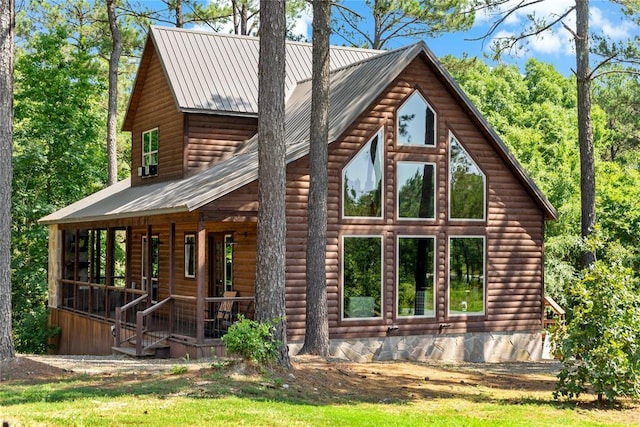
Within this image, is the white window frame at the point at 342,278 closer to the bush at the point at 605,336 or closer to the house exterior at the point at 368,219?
the house exterior at the point at 368,219

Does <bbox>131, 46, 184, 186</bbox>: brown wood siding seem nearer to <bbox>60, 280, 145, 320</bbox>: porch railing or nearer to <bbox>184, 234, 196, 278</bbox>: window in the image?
<bbox>184, 234, 196, 278</bbox>: window

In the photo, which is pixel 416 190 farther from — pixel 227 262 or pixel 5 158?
pixel 5 158

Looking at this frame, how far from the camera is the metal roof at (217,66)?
20844mm

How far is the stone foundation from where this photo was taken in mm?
17094

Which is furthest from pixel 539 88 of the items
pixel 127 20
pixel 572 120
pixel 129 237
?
pixel 129 237

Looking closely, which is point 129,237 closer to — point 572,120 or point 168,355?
point 168,355

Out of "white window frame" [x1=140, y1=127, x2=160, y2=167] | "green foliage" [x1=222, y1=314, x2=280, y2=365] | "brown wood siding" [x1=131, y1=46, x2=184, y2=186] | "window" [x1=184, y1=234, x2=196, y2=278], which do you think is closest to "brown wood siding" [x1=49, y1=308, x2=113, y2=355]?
"window" [x1=184, y1=234, x2=196, y2=278]

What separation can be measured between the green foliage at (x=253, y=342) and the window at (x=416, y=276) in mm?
6237

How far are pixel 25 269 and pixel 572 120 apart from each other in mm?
25216

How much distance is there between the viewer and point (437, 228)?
18.4 meters

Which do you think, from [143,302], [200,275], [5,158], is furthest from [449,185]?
[5,158]

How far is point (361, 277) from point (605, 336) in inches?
281

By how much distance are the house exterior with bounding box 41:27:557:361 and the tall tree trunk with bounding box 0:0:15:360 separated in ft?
10.4

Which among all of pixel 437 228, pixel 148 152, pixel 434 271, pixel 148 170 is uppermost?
pixel 148 152
